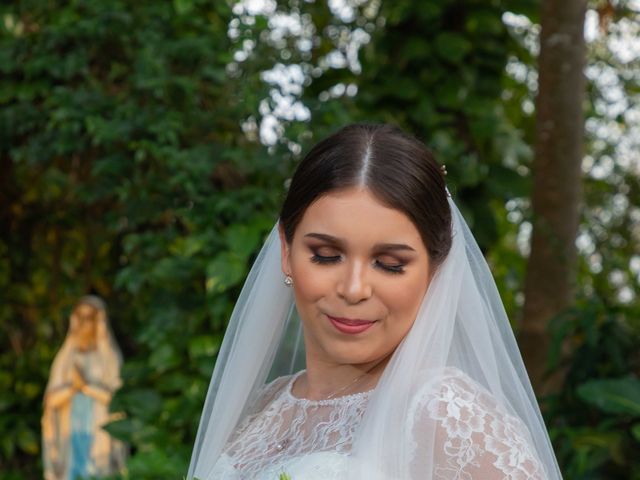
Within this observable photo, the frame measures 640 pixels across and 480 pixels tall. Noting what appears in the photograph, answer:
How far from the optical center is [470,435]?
6.60ft

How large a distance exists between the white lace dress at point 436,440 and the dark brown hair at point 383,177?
12.1 inches

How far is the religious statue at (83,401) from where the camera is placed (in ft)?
20.3

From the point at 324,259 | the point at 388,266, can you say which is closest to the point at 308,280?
the point at 324,259

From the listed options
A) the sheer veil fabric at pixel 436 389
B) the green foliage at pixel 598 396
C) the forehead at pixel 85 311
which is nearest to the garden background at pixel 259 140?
the green foliage at pixel 598 396

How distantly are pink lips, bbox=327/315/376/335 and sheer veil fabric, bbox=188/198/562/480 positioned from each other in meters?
0.09

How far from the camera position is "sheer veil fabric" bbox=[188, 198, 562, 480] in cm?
203

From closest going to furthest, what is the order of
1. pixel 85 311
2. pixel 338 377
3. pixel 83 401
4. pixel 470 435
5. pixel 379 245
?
pixel 470 435 < pixel 379 245 < pixel 338 377 < pixel 83 401 < pixel 85 311

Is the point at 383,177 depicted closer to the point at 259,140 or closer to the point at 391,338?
the point at 391,338

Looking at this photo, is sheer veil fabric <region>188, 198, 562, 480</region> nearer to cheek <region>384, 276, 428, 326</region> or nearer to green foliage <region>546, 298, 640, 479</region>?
cheek <region>384, 276, 428, 326</region>

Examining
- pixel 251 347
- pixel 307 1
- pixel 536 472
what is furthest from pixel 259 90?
pixel 536 472

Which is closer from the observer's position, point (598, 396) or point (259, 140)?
point (598, 396)

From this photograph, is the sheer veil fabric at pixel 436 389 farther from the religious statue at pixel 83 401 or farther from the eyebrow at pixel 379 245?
the religious statue at pixel 83 401

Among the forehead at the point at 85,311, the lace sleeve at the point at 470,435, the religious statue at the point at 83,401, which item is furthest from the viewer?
the forehead at the point at 85,311

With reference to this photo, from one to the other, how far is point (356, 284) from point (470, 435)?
1.20ft
